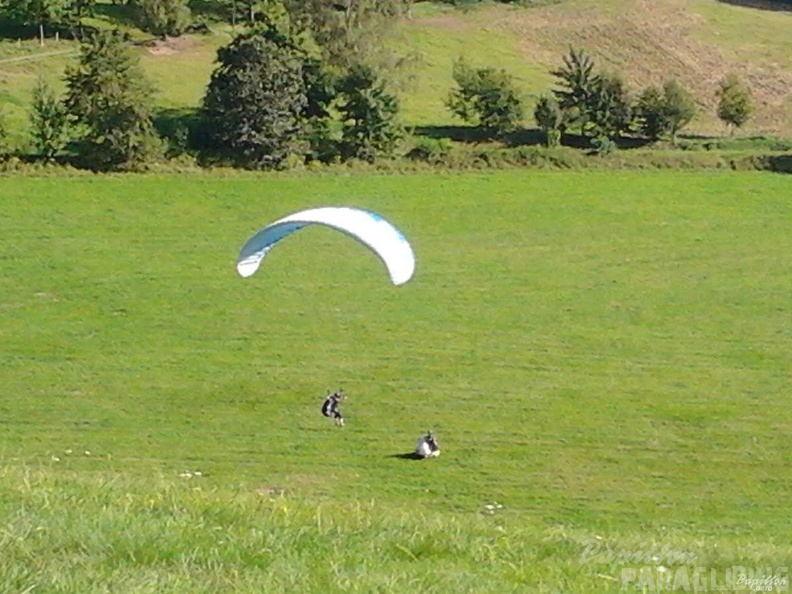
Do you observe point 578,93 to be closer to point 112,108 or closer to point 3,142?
point 112,108

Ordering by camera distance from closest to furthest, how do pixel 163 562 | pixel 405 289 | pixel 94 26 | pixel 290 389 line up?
pixel 163 562, pixel 290 389, pixel 405 289, pixel 94 26

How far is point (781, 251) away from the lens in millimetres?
33156

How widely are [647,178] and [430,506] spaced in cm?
2528

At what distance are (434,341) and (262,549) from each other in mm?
18782

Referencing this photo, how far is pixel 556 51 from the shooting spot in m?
57.1

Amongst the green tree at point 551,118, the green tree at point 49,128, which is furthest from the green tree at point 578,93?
the green tree at point 49,128

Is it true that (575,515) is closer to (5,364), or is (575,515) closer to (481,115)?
(5,364)

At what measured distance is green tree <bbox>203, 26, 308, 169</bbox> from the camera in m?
38.7

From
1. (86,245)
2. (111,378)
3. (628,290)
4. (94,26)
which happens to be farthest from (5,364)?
(94,26)

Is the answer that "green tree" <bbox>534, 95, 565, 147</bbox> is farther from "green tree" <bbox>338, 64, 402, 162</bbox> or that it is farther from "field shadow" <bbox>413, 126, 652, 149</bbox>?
"green tree" <bbox>338, 64, 402, 162</bbox>

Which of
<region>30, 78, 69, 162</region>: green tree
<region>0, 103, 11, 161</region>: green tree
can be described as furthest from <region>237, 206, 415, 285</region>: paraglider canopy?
<region>0, 103, 11, 161</region>: green tree

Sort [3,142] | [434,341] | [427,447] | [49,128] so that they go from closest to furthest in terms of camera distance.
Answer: [427,447] < [434,341] < [3,142] < [49,128]

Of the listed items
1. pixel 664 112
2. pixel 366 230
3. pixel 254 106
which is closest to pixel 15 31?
pixel 254 106

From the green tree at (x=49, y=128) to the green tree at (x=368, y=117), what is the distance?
9.23 metres
